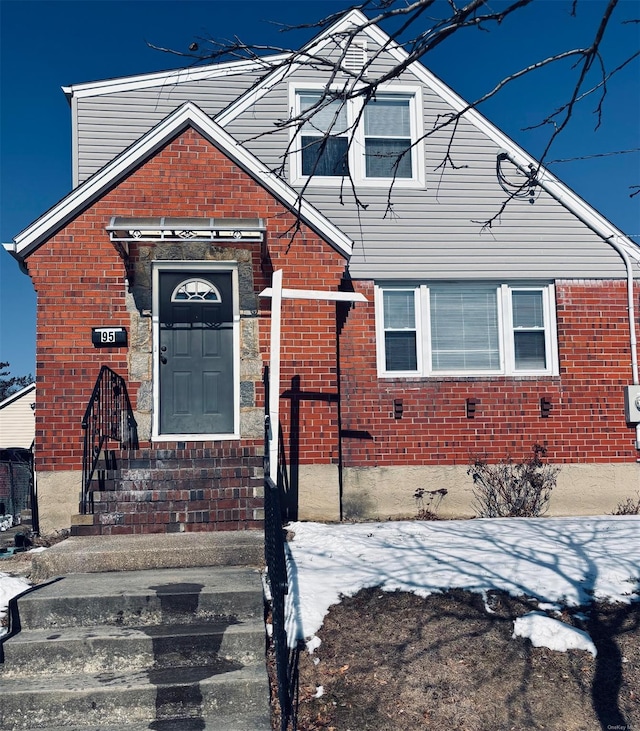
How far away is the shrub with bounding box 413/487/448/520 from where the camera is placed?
10180 millimetres

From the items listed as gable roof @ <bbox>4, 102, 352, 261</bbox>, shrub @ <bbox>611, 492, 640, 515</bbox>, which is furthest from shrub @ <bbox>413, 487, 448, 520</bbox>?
gable roof @ <bbox>4, 102, 352, 261</bbox>

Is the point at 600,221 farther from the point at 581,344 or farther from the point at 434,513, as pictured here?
the point at 434,513

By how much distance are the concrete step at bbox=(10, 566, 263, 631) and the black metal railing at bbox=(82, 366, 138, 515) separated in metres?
2.74

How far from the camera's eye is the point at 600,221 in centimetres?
1132

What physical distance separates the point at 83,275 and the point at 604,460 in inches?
288

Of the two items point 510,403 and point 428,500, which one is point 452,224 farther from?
point 428,500

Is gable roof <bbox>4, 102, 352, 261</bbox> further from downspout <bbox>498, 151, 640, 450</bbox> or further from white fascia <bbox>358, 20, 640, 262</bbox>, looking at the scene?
downspout <bbox>498, 151, 640, 450</bbox>

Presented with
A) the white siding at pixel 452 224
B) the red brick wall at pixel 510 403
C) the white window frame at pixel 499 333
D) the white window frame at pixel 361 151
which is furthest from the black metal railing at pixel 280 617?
the white window frame at pixel 361 151

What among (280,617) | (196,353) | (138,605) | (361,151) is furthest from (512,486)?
(138,605)

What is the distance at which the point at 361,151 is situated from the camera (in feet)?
36.9

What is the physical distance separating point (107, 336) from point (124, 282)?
70 centimetres

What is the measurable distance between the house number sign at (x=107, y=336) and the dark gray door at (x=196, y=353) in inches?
19.9

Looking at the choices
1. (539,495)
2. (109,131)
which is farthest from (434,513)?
(109,131)

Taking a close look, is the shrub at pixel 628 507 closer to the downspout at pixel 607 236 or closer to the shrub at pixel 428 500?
the downspout at pixel 607 236
